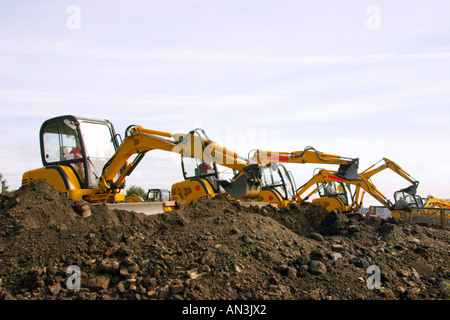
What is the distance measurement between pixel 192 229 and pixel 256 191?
1.75 meters

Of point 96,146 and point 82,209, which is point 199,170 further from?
point 82,209

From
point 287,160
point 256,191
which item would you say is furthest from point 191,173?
point 256,191

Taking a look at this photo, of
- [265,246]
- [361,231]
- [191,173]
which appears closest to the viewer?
[265,246]

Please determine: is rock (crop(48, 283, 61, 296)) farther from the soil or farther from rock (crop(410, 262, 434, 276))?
rock (crop(410, 262, 434, 276))

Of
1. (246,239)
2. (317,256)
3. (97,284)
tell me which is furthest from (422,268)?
(97,284)

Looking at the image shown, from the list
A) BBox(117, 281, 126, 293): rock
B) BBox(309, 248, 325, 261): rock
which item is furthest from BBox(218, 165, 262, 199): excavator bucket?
BBox(117, 281, 126, 293): rock

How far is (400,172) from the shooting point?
17.5 m

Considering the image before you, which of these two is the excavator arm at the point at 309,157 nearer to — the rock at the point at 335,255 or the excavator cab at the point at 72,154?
the excavator cab at the point at 72,154

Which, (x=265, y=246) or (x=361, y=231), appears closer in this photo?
(x=265, y=246)

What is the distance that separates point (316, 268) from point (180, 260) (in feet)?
6.47

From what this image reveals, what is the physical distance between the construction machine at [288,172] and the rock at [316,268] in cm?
887

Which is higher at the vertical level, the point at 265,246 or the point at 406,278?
the point at 265,246

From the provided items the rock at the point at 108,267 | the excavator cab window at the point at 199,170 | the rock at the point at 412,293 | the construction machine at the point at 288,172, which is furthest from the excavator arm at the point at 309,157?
the rock at the point at 108,267
